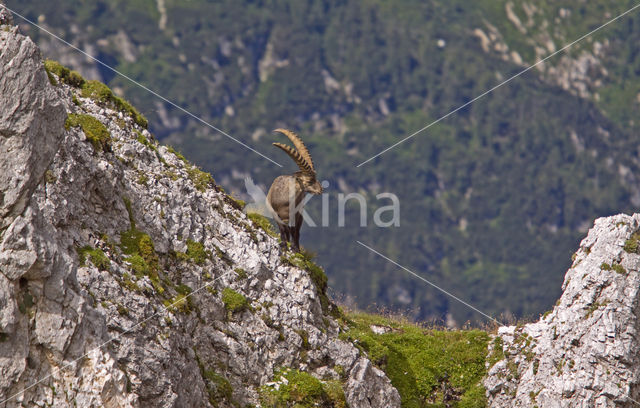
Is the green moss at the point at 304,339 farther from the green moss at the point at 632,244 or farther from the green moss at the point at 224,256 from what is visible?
the green moss at the point at 632,244

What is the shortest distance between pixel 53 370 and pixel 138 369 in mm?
2217

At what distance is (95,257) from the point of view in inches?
751

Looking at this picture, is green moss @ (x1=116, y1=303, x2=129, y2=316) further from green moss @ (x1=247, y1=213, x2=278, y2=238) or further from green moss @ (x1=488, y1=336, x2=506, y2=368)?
green moss @ (x1=488, y1=336, x2=506, y2=368)

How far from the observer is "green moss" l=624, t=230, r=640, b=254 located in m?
25.2

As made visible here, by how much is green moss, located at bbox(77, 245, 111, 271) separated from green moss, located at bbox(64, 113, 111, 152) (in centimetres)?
360

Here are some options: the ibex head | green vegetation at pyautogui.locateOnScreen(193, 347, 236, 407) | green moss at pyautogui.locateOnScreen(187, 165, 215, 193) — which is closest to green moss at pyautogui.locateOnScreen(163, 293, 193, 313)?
green vegetation at pyautogui.locateOnScreen(193, 347, 236, 407)

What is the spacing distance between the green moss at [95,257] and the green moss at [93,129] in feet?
11.8

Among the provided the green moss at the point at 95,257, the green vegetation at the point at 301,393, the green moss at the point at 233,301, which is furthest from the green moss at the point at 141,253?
the green vegetation at the point at 301,393

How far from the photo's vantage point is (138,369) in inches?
696

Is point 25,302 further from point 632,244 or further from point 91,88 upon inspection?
point 632,244

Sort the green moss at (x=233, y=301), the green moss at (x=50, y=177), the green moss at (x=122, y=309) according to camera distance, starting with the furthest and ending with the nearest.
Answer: the green moss at (x=233, y=301)
the green moss at (x=50, y=177)
the green moss at (x=122, y=309)

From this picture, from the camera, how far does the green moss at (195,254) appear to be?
73.7 ft

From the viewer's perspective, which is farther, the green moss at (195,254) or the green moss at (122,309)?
the green moss at (195,254)

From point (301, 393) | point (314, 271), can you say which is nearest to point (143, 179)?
point (314, 271)
